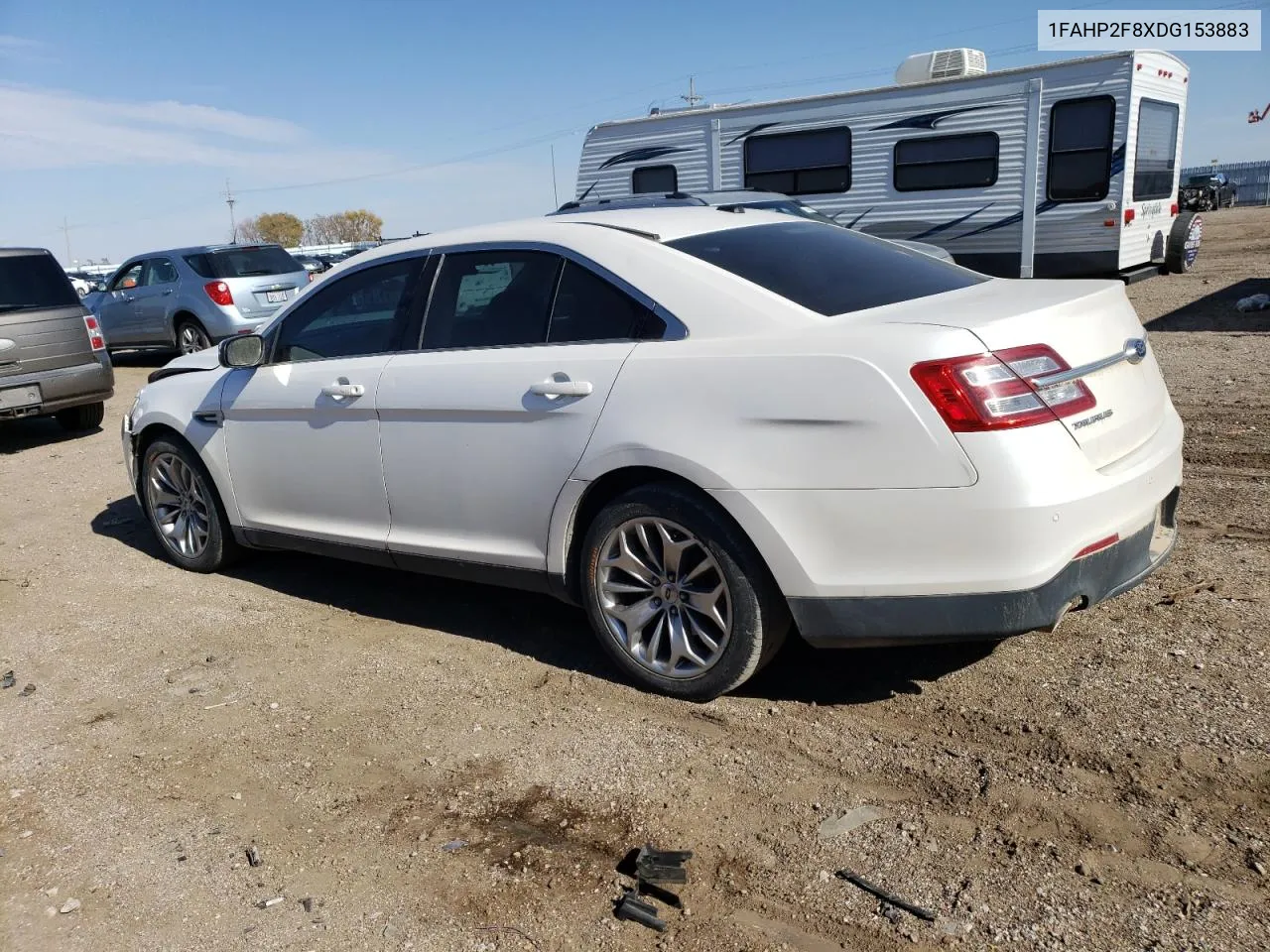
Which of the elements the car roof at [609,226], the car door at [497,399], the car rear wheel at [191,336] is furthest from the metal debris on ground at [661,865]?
the car rear wheel at [191,336]

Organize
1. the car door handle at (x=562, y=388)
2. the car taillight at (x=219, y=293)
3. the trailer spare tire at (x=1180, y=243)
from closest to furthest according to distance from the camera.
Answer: the car door handle at (x=562, y=388) → the car taillight at (x=219, y=293) → the trailer spare tire at (x=1180, y=243)

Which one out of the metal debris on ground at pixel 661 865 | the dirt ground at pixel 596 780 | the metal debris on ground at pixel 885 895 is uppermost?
the metal debris on ground at pixel 661 865

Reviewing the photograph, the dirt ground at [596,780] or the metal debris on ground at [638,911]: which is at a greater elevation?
the metal debris on ground at [638,911]

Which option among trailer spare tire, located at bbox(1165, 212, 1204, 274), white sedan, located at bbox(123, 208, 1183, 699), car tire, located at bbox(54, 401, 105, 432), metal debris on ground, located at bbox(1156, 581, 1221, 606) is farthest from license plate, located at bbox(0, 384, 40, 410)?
trailer spare tire, located at bbox(1165, 212, 1204, 274)

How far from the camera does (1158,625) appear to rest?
405cm

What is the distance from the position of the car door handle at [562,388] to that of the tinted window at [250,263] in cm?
1183

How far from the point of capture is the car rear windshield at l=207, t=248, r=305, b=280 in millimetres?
14430

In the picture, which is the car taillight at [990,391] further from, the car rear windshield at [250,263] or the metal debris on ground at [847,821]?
the car rear windshield at [250,263]

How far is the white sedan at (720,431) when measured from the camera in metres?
3.14

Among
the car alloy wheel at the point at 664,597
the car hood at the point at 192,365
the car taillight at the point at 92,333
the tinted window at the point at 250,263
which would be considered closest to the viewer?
the car alloy wheel at the point at 664,597

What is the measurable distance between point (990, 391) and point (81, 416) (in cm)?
975

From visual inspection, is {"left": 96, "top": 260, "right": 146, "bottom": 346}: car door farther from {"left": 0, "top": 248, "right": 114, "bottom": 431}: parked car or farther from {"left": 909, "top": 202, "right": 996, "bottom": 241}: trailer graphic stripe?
{"left": 909, "top": 202, "right": 996, "bottom": 241}: trailer graphic stripe

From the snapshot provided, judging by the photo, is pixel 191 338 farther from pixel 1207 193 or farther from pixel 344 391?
pixel 1207 193

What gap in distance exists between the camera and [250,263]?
579 inches
